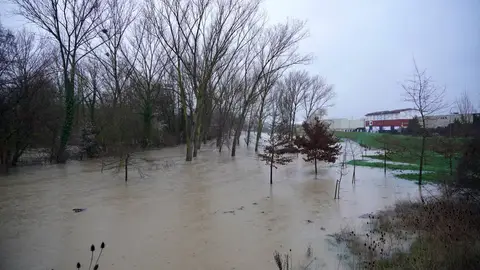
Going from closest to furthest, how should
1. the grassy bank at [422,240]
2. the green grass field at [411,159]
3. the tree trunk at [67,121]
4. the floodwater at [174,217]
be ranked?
the grassy bank at [422,240] < the floodwater at [174,217] < the green grass field at [411,159] < the tree trunk at [67,121]

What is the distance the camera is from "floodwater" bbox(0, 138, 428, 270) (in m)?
5.59

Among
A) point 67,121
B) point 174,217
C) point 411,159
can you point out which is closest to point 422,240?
point 174,217

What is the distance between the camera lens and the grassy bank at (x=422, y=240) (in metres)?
4.06

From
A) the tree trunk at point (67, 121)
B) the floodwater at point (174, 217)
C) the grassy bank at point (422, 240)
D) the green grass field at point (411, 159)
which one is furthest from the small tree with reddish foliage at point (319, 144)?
the tree trunk at point (67, 121)

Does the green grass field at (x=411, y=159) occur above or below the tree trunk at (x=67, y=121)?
below

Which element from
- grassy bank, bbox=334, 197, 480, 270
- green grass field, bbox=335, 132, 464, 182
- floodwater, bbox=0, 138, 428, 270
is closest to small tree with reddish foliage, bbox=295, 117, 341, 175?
floodwater, bbox=0, 138, 428, 270

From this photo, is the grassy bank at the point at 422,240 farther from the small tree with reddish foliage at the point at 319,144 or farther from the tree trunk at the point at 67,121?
the tree trunk at the point at 67,121

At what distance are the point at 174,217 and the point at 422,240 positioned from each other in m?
5.83

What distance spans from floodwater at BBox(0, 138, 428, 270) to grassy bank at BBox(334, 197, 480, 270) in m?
0.61

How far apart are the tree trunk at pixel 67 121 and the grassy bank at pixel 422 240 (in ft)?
56.9

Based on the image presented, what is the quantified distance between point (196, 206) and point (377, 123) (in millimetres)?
49187

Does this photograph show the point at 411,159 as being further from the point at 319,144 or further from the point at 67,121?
the point at 67,121

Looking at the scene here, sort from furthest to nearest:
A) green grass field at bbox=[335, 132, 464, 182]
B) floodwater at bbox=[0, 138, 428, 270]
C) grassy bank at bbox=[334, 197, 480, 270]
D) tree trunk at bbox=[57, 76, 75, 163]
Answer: tree trunk at bbox=[57, 76, 75, 163]
green grass field at bbox=[335, 132, 464, 182]
floodwater at bbox=[0, 138, 428, 270]
grassy bank at bbox=[334, 197, 480, 270]

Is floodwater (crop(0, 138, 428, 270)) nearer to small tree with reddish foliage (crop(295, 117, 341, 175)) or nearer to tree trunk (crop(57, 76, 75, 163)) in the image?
tree trunk (crop(57, 76, 75, 163))
